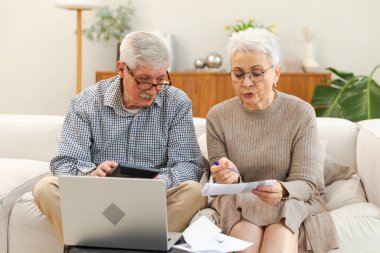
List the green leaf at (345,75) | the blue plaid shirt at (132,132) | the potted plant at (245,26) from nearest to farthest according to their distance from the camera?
the blue plaid shirt at (132,132) → the green leaf at (345,75) → the potted plant at (245,26)

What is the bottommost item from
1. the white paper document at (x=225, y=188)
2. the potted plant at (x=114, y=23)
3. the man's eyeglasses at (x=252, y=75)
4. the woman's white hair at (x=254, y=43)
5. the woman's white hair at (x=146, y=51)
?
the white paper document at (x=225, y=188)

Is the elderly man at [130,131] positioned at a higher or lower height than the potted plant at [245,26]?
lower

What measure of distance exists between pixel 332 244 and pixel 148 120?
903 millimetres

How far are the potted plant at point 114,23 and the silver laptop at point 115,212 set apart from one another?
11.4 feet

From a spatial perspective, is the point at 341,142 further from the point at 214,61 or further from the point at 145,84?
the point at 214,61

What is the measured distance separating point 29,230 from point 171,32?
302 centimetres

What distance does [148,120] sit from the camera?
2.79 m

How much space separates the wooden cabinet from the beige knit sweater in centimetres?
240

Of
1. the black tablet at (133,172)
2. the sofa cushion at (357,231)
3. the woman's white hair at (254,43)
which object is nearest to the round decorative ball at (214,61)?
the woman's white hair at (254,43)

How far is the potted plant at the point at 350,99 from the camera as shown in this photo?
4.24m

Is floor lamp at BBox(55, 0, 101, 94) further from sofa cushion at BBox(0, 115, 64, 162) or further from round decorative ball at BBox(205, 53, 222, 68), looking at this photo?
sofa cushion at BBox(0, 115, 64, 162)

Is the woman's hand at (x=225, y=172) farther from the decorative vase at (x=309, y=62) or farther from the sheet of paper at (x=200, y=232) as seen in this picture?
the decorative vase at (x=309, y=62)

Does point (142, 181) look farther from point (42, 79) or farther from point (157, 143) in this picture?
point (42, 79)

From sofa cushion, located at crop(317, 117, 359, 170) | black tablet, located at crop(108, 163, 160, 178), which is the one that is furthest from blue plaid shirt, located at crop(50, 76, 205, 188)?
sofa cushion, located at crop(317, 117, 359, 170)
